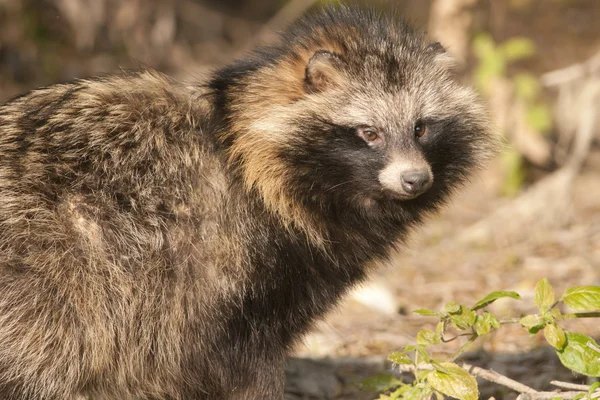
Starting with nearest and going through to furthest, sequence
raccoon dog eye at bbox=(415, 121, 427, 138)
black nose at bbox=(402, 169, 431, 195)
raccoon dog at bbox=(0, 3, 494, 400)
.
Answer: raccoon dog at bbox=(0, 3, 494, 400) → black nose at bbox=(402, 169, 431, 195) → raccoon dog eye at bbox=(415, 121, 427, 138)

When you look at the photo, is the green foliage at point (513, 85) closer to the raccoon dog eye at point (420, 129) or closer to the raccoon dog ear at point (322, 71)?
the raccoon dog eye at point (420, 129)

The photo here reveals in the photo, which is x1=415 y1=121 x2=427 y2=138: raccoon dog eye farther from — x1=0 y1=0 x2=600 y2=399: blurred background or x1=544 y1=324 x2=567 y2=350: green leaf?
x1=544 y1=324 x2=567 y2=350: green leaf

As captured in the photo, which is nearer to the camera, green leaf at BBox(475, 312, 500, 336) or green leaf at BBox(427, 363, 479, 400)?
green leaf at BBox(427, 363, 479, 400)

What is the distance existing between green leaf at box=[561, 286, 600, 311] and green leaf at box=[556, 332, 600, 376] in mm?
209

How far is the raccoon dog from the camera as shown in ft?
13.8

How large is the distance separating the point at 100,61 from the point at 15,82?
121 centimetres

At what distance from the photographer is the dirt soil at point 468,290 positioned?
5.81 m

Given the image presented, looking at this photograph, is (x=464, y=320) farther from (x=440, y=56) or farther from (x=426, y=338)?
(x=440, y=56)

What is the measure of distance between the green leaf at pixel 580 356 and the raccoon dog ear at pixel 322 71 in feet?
6.03

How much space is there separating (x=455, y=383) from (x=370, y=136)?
140cm

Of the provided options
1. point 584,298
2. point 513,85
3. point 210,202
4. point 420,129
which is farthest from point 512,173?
point 210,202

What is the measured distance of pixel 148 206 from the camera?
435cm

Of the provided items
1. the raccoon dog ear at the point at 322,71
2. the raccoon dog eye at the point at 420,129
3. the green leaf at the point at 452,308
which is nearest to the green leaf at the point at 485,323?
the green leaf at the point at 452,308

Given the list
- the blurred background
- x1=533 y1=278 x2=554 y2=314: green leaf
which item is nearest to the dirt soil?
the blurred background
